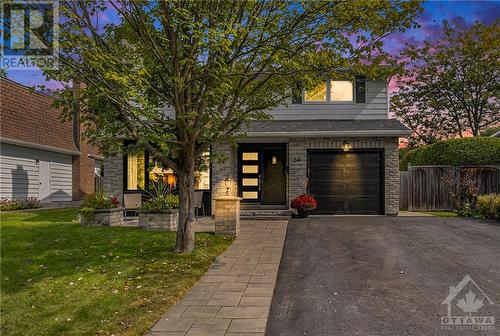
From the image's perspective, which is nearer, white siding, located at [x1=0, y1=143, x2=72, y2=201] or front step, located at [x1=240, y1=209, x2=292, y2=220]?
front step, located at [x1=240, y1=209, x2=292, y2=220]

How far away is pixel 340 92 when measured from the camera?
16.2 metres

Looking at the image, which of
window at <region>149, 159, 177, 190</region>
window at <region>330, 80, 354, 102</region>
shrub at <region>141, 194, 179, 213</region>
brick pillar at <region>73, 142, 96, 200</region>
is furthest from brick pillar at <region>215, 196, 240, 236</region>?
brick pillar at <region>73, 142, 96, 200</region>

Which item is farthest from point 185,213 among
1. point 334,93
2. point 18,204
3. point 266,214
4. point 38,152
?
point 38,152

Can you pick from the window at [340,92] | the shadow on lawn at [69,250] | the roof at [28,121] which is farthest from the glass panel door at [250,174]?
the roof at [28,121]

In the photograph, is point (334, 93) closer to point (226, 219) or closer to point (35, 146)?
point (226, 219)

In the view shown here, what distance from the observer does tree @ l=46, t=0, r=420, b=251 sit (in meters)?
7.12

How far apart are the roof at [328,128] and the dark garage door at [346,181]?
1.02m

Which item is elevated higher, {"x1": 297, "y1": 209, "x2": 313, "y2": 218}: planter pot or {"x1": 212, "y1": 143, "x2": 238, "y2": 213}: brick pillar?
{"x1": 212, "y1": 143, "x2": 238, "y2": 213}: brick pillar

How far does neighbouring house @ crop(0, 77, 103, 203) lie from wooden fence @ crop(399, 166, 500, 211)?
15.2 metres

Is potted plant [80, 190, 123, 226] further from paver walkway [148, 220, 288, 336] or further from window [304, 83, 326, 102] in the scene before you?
window [304, 83, 326, 102]

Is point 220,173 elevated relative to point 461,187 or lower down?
elevated

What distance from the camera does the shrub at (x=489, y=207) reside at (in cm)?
1326

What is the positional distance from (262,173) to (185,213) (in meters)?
7.95

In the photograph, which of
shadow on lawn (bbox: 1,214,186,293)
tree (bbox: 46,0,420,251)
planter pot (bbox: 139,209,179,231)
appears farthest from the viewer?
planter pot (bbox: 139,209,179,231)
